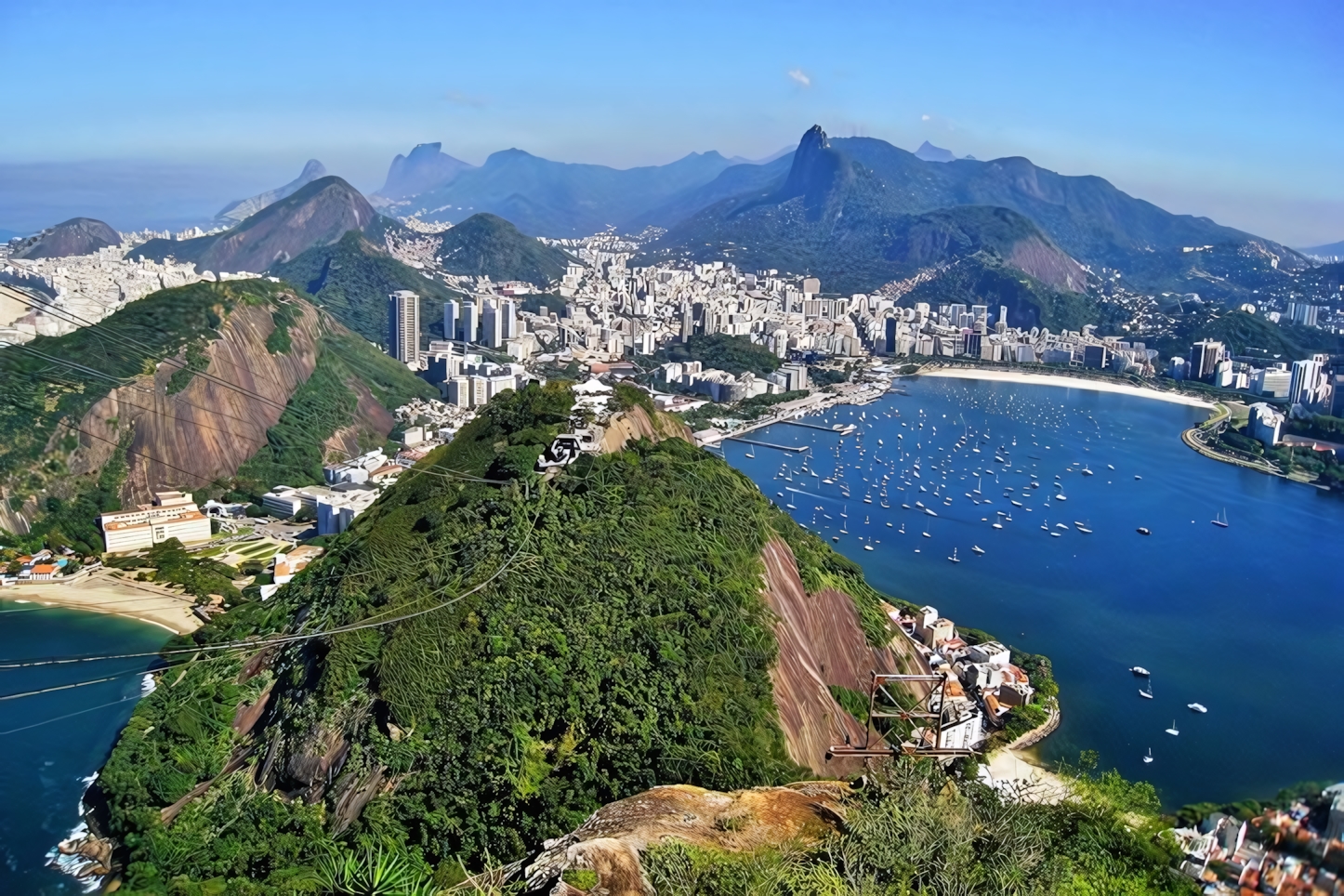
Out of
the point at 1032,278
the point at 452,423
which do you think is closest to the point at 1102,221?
the point at 1032,278

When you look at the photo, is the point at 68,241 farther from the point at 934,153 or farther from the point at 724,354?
the point at 934,153

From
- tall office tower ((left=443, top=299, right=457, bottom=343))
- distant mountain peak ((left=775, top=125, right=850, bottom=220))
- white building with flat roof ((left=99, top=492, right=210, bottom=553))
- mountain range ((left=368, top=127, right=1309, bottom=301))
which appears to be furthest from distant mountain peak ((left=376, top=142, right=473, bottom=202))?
white building with flat roof ((left=99, top=492, right=210, bottom=553))

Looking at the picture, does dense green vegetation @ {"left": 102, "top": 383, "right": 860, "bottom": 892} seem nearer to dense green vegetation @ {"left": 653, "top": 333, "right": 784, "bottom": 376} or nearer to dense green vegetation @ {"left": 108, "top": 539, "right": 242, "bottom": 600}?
dense green vegetation @ {"left": 108, "top": 539, "right": 242, "bottom": 600}

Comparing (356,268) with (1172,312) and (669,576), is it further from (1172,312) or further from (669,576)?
(1172,312)

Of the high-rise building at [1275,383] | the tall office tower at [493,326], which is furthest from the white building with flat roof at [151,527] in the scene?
the high-rise building at [1275,383]

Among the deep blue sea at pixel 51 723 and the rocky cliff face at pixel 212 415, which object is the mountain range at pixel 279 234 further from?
the deep blue sea at pixel 51 723
